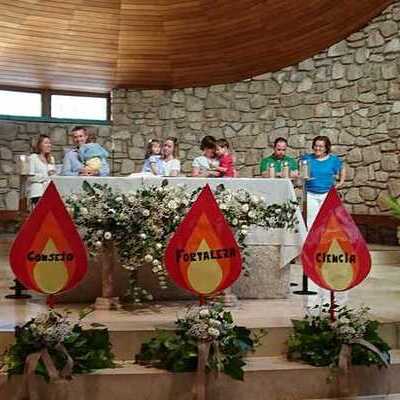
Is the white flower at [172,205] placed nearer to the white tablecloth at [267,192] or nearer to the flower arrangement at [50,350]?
the white tablecloth at [267,192]

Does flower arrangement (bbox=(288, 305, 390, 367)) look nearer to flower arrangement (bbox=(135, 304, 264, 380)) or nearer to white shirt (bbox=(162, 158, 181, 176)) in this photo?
flower arrangement (bbox=(135, 304, 264, 380))

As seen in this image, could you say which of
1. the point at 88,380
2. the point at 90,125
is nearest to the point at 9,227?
the point at 90,125

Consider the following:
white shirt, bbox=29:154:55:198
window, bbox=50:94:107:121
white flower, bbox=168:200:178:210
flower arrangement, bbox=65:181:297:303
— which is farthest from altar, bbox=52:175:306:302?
window, bbox=50:94:107:121

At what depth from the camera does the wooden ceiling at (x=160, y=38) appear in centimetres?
723

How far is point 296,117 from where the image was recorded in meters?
8.06

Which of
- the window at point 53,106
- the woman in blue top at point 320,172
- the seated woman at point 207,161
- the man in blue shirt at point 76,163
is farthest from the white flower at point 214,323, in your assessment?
the window at point 53,106

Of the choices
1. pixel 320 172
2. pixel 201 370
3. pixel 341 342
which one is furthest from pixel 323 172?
pixel 201 370

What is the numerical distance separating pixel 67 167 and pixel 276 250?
1.90 metres

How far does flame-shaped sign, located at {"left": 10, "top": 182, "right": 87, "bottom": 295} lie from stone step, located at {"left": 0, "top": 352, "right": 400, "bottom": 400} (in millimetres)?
428

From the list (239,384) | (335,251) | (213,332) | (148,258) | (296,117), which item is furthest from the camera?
(296,117)

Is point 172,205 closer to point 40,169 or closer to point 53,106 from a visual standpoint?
point 40,169

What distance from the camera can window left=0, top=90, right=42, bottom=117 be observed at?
820 centimetres

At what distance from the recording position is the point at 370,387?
9.97ft

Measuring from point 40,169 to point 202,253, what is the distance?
97.9 inches
